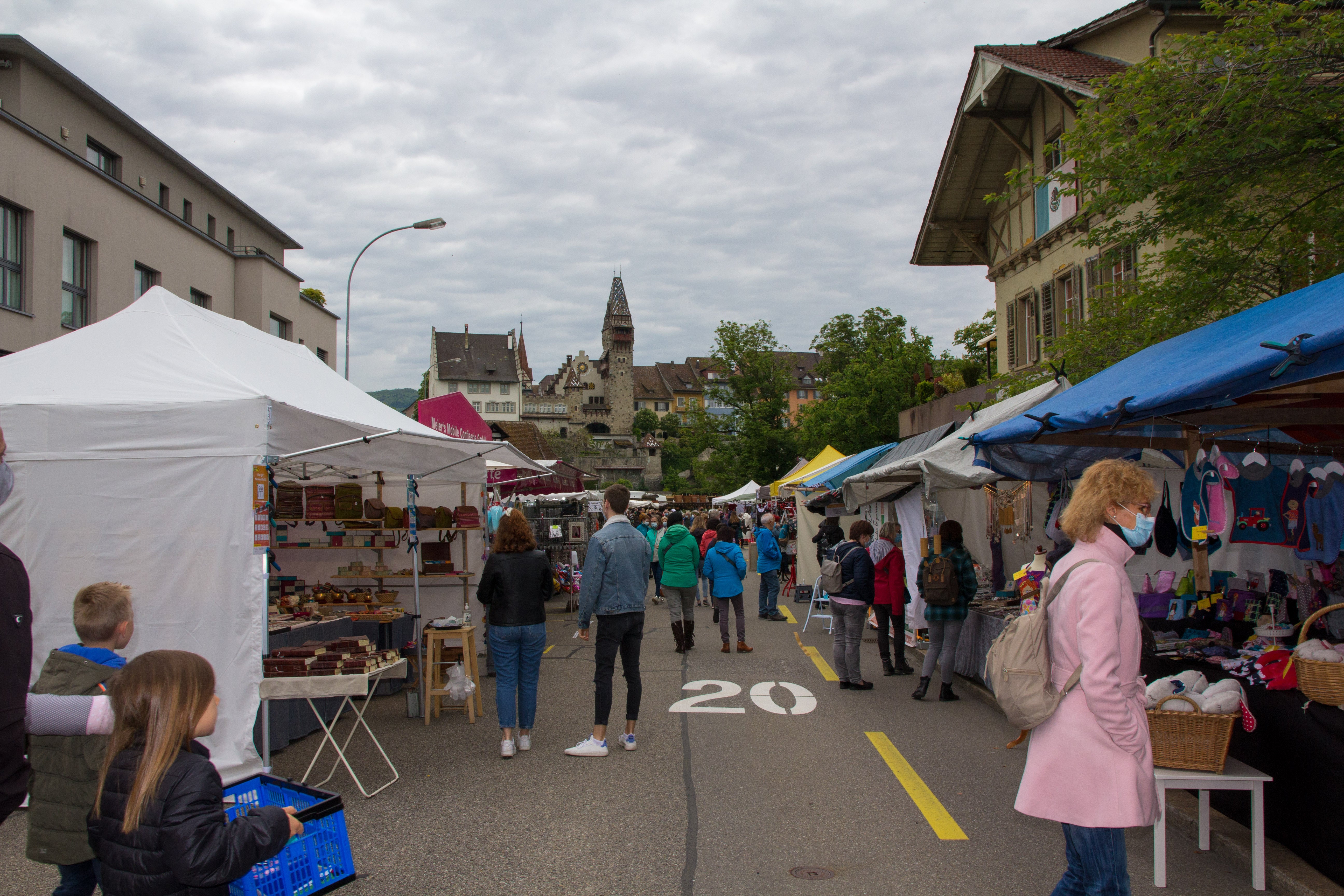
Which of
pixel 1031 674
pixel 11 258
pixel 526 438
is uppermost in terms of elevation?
pixel 11 258

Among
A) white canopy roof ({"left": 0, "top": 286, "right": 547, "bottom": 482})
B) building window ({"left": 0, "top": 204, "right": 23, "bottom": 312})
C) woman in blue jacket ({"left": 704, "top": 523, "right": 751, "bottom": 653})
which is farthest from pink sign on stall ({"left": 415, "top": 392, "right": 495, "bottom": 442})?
building window ({"left": 0, "top": 204, "right": 23, "bottom": 312})

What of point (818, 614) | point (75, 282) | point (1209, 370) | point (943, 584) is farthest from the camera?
point (75, 282)

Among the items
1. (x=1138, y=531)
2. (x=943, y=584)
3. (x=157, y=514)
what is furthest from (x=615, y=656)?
(x=1138, y=531)

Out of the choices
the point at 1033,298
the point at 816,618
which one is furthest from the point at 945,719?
the point at 1033,298

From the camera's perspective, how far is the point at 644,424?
409ft

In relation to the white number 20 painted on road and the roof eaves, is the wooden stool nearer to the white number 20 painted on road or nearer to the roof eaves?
the white number 20 painted on road

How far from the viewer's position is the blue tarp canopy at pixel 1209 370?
393 cm

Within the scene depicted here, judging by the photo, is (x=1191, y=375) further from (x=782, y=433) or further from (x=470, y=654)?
(x=782, y=433)

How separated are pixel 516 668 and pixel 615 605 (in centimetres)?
89

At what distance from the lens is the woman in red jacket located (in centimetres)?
1000

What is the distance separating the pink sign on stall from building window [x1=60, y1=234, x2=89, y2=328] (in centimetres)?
934

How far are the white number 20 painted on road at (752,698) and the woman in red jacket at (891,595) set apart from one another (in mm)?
1397

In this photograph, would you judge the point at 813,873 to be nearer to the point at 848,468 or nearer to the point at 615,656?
the point at 615,656

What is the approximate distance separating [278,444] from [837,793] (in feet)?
15.0
